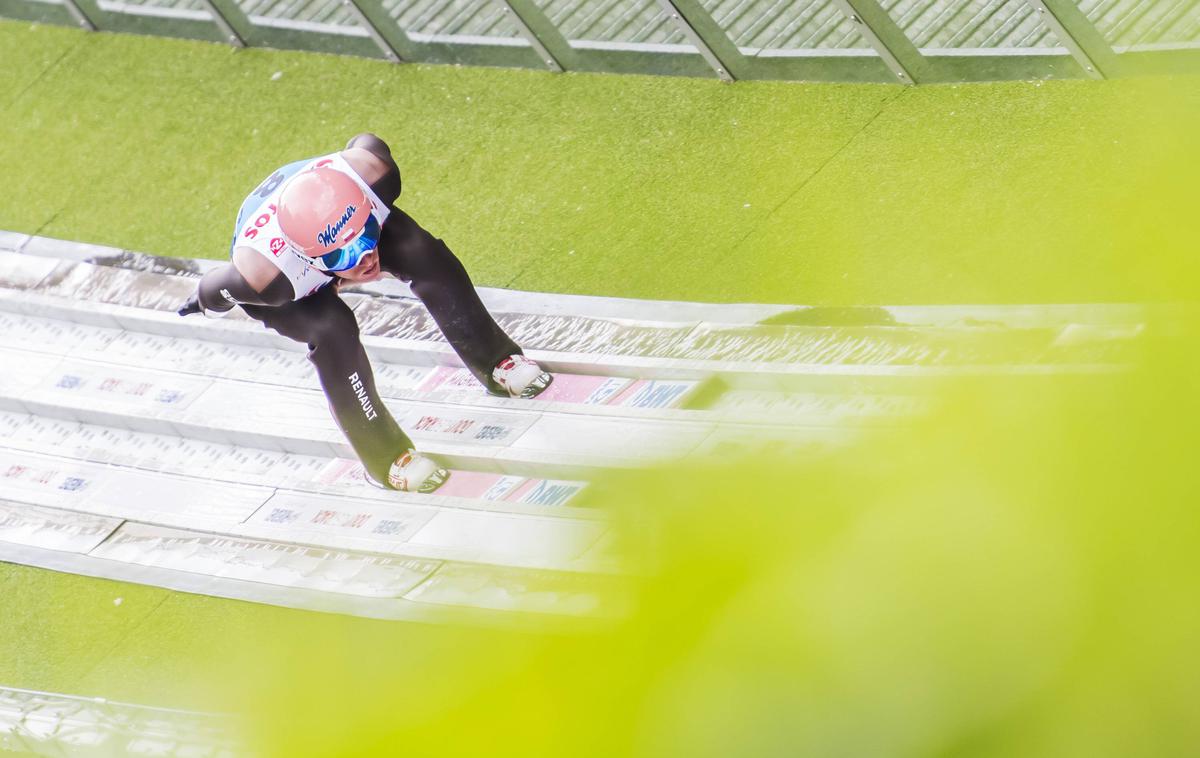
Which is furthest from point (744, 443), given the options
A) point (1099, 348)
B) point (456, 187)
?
point (456, 187)

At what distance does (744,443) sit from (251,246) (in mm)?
3938

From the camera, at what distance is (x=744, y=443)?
1.22 metres

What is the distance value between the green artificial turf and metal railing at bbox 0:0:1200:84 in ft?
0.31

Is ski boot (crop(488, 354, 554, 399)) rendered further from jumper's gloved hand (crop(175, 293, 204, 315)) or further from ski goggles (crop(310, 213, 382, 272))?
jumper's gloved hand (crop(175, 293, 204, 315))

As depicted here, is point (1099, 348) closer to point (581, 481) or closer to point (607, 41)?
point (581, 481)

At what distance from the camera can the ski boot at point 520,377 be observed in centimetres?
556

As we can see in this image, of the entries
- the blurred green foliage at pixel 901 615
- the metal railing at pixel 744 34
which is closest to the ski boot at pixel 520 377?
the metal railing at pixel 744 34

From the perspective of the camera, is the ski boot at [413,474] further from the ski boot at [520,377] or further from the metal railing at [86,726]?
the metal railing at [86,726]

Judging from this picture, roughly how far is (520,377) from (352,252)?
103cm

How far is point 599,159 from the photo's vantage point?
21.3ft

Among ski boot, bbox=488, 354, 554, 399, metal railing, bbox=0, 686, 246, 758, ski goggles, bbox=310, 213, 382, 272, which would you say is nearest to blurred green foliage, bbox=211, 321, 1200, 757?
metal railing, bbox=0, 686, 246, 758

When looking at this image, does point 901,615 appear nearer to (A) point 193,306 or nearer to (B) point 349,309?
(B) point 349,309

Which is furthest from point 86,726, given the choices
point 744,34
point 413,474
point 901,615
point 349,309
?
point 744,34

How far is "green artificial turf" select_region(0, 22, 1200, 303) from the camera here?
552cm
